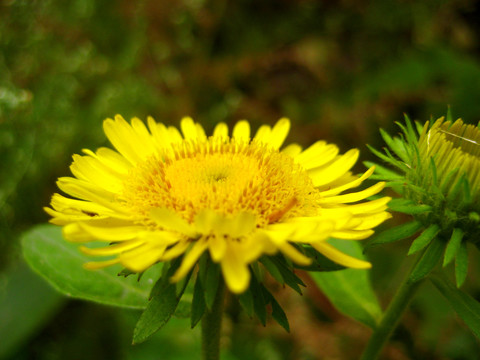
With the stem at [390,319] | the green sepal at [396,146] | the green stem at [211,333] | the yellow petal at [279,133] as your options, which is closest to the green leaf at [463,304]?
the stem at [390,319]

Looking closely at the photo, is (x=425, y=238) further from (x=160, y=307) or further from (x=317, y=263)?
(x=160, y=307)

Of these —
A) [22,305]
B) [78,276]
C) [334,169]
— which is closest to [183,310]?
[78,276]

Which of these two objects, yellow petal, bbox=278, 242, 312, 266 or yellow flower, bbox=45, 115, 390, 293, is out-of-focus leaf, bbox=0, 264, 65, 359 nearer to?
yellow flower, bbox=45, 115, 390, 293

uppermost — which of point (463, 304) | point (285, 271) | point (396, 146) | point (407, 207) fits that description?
point (396, 146)

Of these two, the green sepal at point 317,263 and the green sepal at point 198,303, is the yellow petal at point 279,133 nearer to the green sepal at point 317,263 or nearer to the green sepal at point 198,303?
the green sepal at point 317,263

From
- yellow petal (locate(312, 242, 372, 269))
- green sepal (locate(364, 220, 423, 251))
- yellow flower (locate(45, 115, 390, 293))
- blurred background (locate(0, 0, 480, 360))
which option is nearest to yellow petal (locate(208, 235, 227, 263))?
yellow flower (locate(45, 115, 390, 293))

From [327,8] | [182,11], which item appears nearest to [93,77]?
[182,11]

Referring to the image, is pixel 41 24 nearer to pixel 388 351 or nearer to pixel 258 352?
pixel 258 352
